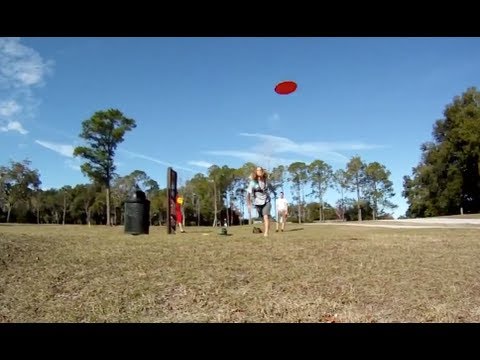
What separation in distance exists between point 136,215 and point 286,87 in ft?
20.3

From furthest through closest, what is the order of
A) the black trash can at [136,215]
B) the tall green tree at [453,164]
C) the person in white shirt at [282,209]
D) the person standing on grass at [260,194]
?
the tall green tree at [453,164] < the person in white shirt at [282,209] < the black trash can at [136,215] < the person standing on grass at [260,194]

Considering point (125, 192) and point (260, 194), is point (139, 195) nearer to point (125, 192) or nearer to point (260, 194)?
point (260, 194)

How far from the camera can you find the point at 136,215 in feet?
40.8

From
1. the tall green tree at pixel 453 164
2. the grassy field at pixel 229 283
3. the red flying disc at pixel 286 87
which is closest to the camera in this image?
the grassy field at pixel 229 283

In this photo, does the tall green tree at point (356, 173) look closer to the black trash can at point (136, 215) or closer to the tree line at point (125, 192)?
the tree line at point (125, 192)

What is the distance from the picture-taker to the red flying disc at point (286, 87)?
803 cm

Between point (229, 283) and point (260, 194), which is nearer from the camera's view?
point (229, 283)

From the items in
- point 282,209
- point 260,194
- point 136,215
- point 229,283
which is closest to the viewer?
point 229,283

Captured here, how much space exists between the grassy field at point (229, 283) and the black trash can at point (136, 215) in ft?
11.8

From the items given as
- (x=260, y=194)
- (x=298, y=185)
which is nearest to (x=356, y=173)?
(x=298, y=185)

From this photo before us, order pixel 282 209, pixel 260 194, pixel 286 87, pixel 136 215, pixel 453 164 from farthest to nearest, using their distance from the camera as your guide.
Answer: pixel 453 164 < pixel 282 209 < pixel 136 215 < pixel 260 194 < pixel 286 87

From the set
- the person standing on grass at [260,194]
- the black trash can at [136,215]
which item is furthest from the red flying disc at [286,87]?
the black trash can at [136,215]
